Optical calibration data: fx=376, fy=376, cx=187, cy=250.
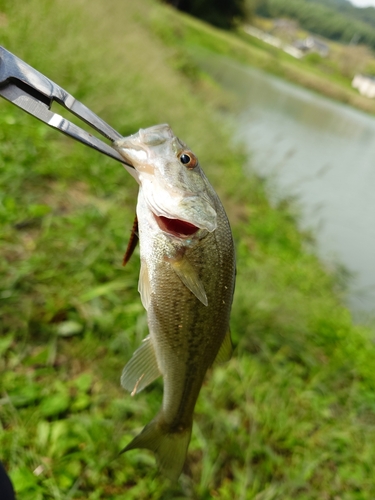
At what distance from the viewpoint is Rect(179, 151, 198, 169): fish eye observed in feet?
4.24

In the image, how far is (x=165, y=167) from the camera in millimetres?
1260

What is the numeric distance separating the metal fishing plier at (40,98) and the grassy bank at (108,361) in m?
1.55

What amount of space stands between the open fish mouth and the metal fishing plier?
0.21 meters

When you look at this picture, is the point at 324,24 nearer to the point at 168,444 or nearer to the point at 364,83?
the point at 364,83

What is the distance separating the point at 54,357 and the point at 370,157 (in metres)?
15.1

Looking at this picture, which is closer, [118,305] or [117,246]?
[118,305]

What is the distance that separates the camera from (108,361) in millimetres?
2473

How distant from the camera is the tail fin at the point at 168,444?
4.72ft

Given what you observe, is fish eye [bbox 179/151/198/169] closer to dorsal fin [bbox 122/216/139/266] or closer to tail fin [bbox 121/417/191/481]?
dorsal fin [bbox 122/216/139/266]

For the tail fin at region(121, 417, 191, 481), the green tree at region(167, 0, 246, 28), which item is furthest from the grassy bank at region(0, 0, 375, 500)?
the green tree at region(167, 0, 246, 28)

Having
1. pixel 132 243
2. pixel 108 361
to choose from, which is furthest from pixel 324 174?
pixel 132 243

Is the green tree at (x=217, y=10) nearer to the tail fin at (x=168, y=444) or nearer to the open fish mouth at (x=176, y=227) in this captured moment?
the open fish mouth at (x=176, y=227)

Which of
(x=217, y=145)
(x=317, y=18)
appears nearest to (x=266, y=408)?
(x=217, y=145)

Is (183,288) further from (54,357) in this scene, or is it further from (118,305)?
(118,305)
